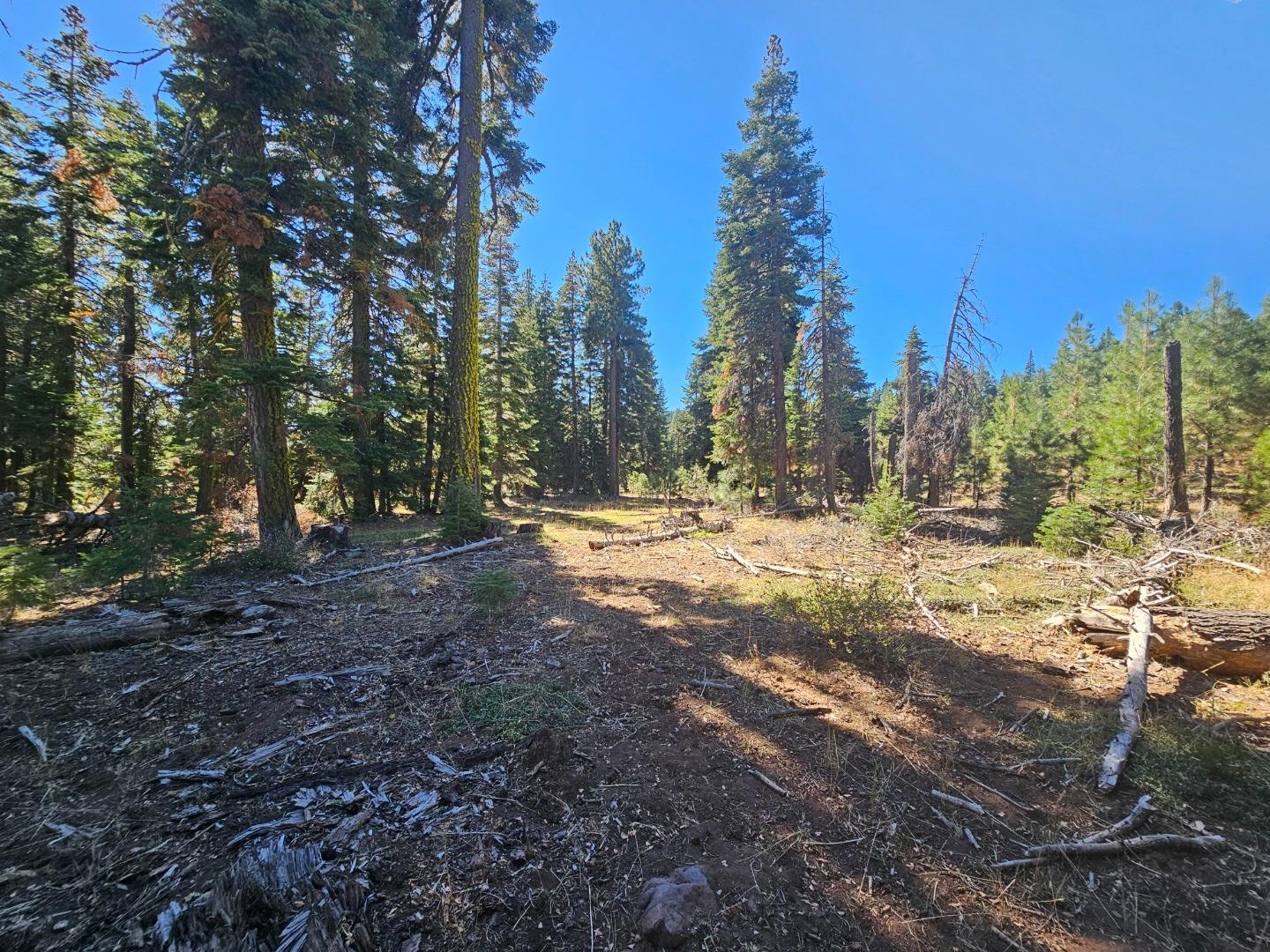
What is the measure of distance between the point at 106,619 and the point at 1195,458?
127ft

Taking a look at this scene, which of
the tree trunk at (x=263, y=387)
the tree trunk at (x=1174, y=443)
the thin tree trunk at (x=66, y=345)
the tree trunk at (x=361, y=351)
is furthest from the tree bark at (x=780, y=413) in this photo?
the thin tree trunk at (x=66, y=345)

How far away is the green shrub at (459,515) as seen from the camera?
33.7ft

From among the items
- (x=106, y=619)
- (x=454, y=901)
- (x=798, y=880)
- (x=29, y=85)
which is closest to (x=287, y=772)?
(x=454, y=901)

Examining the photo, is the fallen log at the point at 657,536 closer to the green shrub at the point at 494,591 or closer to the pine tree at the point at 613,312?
the green shrub at the point at 494,591

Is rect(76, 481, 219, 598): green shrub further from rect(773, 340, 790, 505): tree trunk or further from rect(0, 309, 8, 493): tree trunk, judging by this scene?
rect(773, 340, 790, 505): tree trunk

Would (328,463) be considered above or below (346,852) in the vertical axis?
above

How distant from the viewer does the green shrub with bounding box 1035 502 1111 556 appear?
412 inches

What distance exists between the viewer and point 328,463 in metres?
11.0

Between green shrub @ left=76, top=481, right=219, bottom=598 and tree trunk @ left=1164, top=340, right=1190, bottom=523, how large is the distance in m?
20.2

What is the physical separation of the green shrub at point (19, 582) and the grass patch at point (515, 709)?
541 cm

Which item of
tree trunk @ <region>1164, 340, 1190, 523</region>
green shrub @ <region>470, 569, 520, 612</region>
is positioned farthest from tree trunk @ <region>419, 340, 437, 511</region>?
tree trunk @ <region>1164, 340, 1190, 523</region>

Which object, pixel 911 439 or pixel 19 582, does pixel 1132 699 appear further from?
pixel 911 439

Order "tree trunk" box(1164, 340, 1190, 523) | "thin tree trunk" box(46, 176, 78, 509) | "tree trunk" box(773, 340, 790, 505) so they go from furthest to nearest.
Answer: "tree trunk" box(773, 340, 790, 505), "tree trunk" box(1164, 340, 1190, 523), "thin tree trunk" box(46, 176, 78, 509)

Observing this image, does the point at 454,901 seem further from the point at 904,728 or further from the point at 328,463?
the point at 328,463
